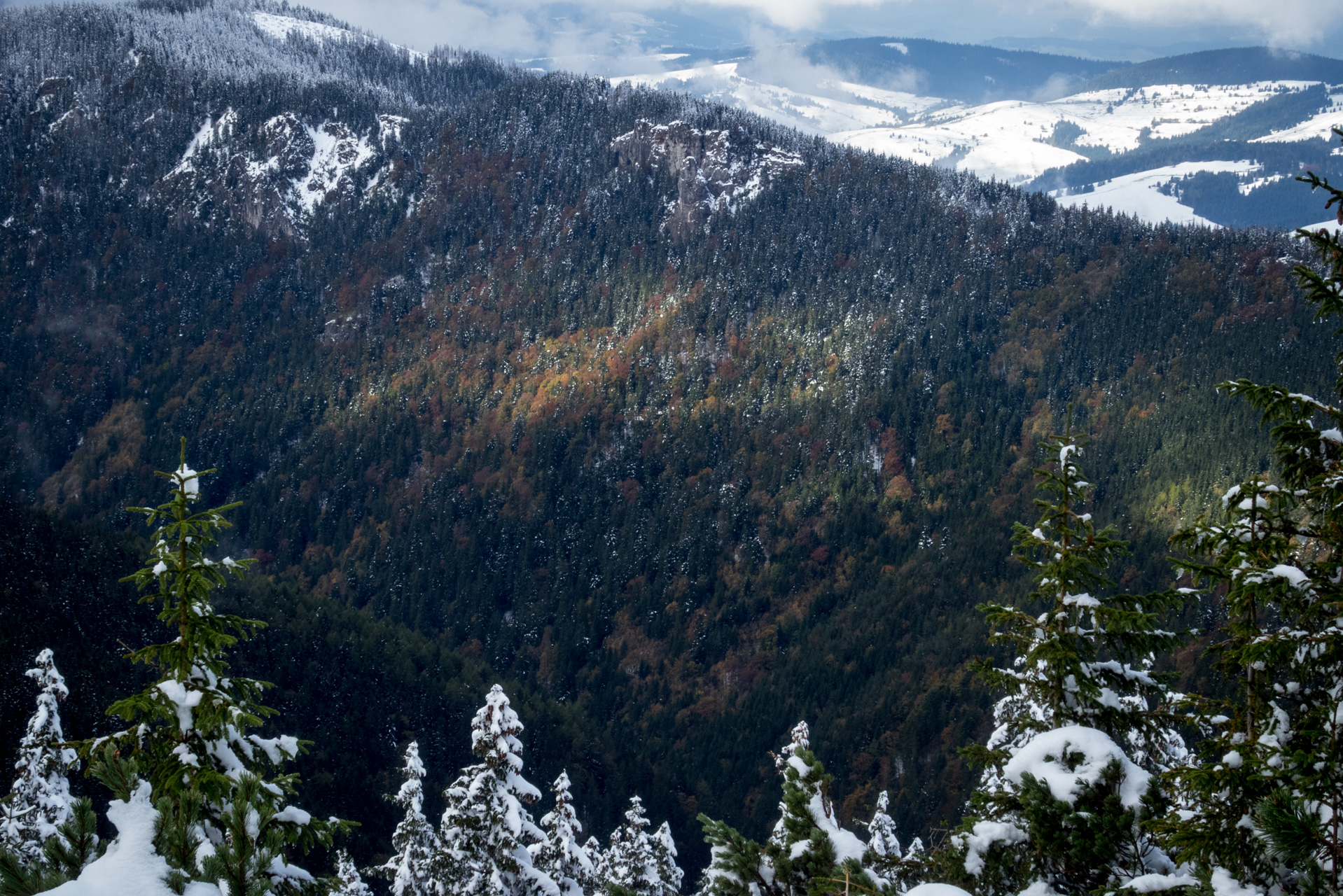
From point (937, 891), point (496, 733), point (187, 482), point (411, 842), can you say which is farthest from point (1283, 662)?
point (411, 842)

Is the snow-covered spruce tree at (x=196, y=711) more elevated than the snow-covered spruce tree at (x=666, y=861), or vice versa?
the snow-covered spruce tree at (x=196, y=711)

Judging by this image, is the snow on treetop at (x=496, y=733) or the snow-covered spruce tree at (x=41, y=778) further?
the snow on treetop at (x=496, y=733)

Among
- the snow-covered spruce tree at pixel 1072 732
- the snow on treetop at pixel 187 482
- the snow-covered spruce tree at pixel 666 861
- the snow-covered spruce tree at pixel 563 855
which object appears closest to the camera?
the snow-covered spruce tree at pixel 1072 732

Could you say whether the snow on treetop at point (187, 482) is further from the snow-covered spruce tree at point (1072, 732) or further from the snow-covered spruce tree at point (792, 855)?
the snow-covered spruce tree at point (1072, 732)

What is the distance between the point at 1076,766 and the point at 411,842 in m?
30.0

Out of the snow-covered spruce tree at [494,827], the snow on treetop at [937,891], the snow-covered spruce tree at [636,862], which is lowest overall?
the snow-covered spruce tree at [636,862]

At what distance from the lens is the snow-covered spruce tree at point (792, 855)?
563 inches

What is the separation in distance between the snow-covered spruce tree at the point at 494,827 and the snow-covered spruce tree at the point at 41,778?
11757 mm

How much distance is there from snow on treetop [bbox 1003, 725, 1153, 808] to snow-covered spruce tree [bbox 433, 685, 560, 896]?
57.8 feet

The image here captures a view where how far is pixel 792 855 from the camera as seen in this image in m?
14.4

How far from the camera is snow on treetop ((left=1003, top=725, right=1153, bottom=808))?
13023 millimetres

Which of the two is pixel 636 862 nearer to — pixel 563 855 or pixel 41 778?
pixel 563 855

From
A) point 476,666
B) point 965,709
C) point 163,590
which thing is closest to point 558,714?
point 476,666

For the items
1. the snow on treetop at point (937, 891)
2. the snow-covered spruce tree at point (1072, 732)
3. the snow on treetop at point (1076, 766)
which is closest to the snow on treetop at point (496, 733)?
the snow-covered spruce tree at point (1072, 732)
